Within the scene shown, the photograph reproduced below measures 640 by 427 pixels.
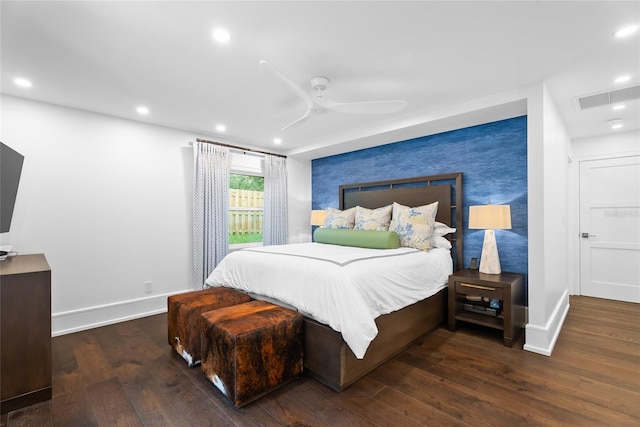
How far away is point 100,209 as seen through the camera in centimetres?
342

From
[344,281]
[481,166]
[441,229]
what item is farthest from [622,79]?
[344,281]

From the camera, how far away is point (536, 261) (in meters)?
2.69

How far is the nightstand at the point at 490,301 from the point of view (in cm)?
275

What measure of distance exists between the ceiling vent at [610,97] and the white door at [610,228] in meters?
1.70

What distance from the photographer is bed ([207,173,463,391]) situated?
2012 millimetres

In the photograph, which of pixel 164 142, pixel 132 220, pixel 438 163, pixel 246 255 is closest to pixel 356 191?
pixel 438 163

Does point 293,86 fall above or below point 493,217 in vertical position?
above

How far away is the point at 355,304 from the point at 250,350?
2.44ft

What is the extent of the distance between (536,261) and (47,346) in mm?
3892

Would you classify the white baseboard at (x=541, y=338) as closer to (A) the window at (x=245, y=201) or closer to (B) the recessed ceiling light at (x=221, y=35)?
(B) the recessed ceiling light at (x=221, y=35)

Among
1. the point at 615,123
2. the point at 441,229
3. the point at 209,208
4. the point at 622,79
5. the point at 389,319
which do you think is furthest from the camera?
the point at 209,208

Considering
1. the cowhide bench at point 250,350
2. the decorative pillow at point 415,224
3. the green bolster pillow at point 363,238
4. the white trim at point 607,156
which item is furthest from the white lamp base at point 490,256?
the white trim at point 607,156

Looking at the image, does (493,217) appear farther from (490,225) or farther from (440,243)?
(440,243)

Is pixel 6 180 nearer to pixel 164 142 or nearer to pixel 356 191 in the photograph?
pixel 164 142
